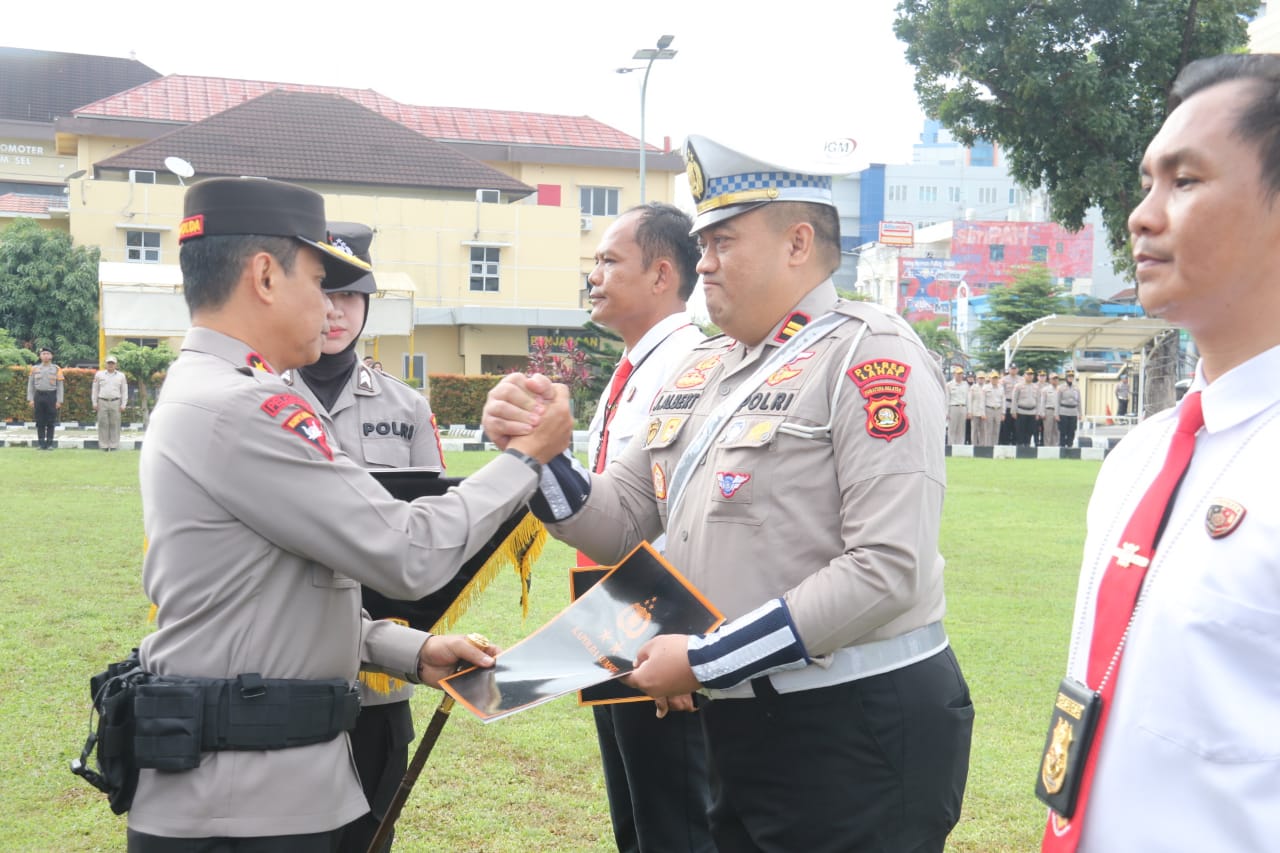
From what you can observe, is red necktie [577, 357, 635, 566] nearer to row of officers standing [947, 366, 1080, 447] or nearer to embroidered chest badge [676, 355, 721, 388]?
embroidered chest badge [676, 355, 721, 388]

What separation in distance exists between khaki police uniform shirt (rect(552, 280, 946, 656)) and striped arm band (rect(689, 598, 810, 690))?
29 mm

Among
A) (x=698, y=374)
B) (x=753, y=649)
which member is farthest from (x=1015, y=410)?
(x=753, y=649)

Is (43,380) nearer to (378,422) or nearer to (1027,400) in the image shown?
(378,422)

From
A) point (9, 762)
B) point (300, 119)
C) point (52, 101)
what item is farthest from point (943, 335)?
point (52, 101)

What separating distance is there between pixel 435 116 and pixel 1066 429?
31.4 meters

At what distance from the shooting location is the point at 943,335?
46.5 meters

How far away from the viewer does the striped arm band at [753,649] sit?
88.7 inches

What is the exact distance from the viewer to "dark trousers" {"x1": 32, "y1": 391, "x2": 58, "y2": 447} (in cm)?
2030

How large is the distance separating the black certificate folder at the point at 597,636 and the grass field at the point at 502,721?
177cm

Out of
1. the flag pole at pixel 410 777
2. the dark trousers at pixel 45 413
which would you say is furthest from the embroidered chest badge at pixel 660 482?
the dark trousers at pixel 45 413

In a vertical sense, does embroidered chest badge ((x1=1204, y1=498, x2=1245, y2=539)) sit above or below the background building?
below

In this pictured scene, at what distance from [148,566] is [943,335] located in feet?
151

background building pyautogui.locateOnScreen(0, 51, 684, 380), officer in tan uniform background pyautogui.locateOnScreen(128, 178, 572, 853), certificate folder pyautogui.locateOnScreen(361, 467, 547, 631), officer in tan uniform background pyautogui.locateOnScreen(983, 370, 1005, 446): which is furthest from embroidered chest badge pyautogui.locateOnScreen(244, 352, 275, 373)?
background building pyautogui.locateOnScreen(0, 51, 684, 380)

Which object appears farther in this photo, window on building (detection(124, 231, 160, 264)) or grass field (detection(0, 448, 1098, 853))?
window on building (detection(124, 231, 160, 264))
